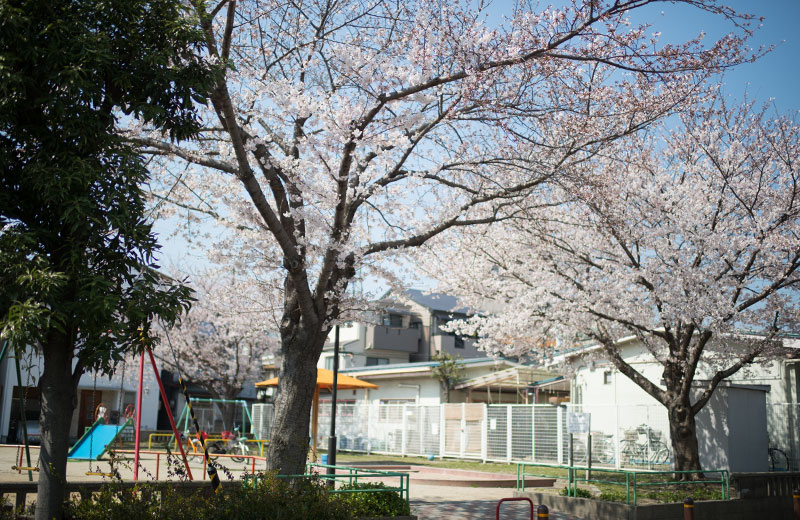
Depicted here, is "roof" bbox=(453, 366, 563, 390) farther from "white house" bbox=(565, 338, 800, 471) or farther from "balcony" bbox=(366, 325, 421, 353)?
"balcony" bbox=(366, 325, 421, 353)

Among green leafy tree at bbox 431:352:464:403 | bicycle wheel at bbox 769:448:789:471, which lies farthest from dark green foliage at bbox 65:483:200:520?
green leafy tree at bbox 431:352:464:403

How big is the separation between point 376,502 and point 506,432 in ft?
54.1

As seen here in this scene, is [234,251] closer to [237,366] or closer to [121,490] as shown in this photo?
[121,490]

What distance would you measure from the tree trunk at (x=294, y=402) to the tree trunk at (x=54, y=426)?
3.82m

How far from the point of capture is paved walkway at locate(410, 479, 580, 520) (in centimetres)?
1246

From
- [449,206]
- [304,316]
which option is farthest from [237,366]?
[304,316]

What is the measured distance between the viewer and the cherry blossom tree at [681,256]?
1569 centimetres

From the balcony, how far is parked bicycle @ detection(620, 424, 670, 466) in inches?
1009

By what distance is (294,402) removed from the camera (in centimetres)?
1066

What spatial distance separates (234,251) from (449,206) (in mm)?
5037

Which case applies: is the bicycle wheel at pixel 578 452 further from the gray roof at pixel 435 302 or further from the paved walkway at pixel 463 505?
the gray roof at pixel 435 302

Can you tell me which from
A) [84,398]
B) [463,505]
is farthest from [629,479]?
[84,398]

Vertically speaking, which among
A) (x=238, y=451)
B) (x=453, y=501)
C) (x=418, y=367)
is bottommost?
(x=238, y=451)

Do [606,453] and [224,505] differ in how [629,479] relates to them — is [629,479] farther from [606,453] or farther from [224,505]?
[224,505]
